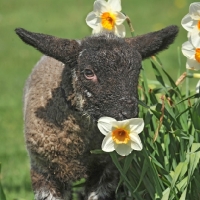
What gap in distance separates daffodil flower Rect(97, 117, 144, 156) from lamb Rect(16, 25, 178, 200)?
176 millimetres

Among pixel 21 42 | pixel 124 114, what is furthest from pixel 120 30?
pixel 21 42

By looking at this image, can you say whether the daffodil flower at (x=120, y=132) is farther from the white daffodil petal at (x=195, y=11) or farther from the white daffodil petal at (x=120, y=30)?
the white daffodil petal at (x=120, y=30)

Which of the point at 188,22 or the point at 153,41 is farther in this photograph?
the point at 153,41

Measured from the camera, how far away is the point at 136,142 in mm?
4336

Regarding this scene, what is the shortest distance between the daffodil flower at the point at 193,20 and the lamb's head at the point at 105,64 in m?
0.32

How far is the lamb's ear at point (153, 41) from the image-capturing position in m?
5.07

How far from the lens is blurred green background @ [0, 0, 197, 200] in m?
7.37

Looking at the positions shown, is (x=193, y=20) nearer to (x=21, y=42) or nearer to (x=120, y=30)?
(x=120, y=30)

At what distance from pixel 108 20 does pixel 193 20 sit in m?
0.67

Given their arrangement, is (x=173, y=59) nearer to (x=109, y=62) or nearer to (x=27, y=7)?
(x=27, y=7)

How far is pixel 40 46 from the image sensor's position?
15.8 feet

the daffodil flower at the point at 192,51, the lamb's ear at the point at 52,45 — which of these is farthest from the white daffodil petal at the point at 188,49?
the lamb's ear at the point at 52,45

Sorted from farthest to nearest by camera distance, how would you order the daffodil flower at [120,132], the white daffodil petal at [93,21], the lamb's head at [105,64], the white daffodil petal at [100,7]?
1. the white daffodil petal at [93,21]
2. the white daffodil petal at [100,7]
3. the lamb's head at [105,64]
4. the daffodil flower at [120,132]

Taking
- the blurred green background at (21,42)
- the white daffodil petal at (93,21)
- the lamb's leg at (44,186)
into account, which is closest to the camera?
the white daffodil petal at (93,21)
